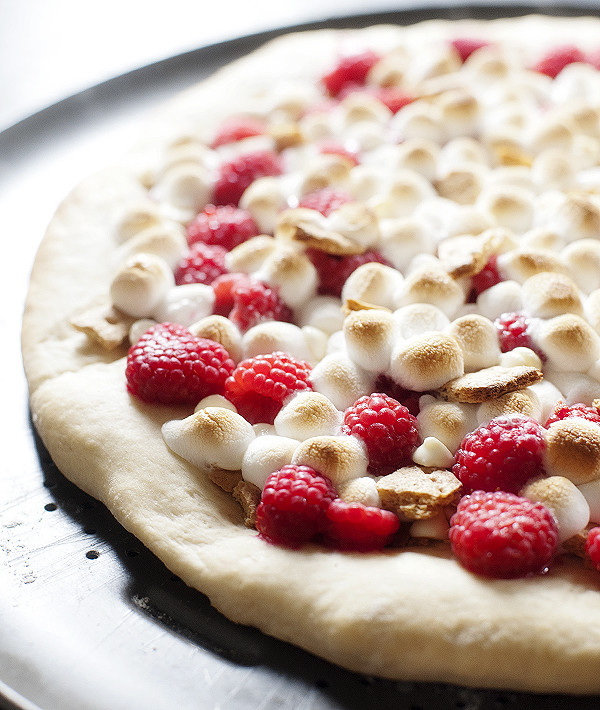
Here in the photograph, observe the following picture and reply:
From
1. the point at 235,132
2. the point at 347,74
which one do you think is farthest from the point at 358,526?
the point at 347,74

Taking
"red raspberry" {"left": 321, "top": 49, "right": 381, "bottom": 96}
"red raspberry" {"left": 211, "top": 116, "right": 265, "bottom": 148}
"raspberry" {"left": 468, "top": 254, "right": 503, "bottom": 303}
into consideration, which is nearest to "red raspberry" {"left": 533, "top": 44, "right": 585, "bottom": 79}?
"red raspberry" {"left": 321, "top": 49, "right": 381, "bottom": 96}

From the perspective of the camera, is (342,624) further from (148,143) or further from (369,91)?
(369,91)

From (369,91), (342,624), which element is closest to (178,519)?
(342,624)

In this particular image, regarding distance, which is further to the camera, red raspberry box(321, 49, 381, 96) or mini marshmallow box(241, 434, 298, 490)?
red raspberry box(321, 49, 381, 96)

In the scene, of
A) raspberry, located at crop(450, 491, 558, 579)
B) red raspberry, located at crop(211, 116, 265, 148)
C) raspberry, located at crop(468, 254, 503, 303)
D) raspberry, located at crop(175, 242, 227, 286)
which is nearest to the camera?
raspberry, located at crop(450, 491, 558, 579)

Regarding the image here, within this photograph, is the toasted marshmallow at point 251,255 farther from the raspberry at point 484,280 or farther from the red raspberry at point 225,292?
the raspberry at point 484,280

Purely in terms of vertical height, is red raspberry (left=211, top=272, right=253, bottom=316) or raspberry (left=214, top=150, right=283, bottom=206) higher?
raspberry (left=214, top=150, right=283, bottom=206)

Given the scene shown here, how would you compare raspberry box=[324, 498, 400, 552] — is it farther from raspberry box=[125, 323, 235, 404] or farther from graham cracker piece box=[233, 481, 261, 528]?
raspberry box=[125, 323, 235, 404]

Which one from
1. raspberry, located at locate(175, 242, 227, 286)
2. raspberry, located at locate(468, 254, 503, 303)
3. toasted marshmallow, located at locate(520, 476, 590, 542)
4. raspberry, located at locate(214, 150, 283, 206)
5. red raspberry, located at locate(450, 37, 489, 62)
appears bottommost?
toasted marshmallow, located at locate(520, 476, 590, 542)

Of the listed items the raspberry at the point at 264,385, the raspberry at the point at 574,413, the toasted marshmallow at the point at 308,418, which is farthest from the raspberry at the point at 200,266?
the raspberry at the point at 574,413
